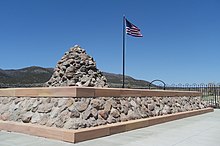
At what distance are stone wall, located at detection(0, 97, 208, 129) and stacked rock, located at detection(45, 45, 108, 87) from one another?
84.9 inches

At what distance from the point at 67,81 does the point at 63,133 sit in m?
4.62

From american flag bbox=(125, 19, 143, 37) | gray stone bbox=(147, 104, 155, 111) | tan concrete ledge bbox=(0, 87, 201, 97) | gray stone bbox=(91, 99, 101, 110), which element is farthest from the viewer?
american flag bbox=(125, 19, 143, 37)

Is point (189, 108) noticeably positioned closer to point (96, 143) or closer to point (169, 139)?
point (169, 139)

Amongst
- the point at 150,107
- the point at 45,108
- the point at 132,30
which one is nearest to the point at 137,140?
the point at 45,108

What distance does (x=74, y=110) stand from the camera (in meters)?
7.11

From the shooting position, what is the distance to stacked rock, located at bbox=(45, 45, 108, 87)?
11014 mm

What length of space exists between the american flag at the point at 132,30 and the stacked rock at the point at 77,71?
455 centimetres

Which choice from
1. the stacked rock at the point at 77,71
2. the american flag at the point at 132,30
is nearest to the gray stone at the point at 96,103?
the stacked rock at the point at 77,71

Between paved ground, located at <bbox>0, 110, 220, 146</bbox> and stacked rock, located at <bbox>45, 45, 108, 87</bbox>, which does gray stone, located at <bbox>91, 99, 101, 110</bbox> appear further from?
stacked rock, located at <bbox>45, 45, 108, 87</bbox>

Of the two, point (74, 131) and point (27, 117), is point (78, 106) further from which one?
point (27, 117)

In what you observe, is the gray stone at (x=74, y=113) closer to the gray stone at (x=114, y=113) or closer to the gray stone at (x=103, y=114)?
the gray stone at (x=103, y=114)

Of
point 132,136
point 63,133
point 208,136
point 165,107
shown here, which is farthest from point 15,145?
point 165,107

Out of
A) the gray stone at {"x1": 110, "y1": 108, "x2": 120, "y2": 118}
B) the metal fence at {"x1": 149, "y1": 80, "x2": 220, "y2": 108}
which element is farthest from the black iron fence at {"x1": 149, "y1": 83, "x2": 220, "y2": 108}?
the gray stone at {"x1": 110, "y1": 108, "x2": 120, "y2": 118}

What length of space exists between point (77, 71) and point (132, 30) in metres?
5.93
